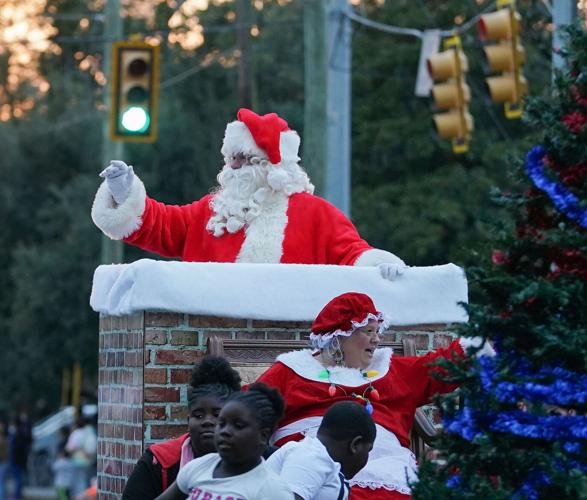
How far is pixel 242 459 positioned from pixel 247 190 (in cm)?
330

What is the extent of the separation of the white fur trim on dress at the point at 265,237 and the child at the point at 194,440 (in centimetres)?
183

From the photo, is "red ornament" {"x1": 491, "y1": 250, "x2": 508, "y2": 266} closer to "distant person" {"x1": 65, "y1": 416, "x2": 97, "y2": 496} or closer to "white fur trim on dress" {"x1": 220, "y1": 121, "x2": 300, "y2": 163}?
"white fur trim on dress" {"x1": 220, "y1": 121, "x2": 300, "y2": 163}

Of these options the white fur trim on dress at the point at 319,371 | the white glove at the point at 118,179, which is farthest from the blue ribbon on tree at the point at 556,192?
the white glove at the point at 118,179

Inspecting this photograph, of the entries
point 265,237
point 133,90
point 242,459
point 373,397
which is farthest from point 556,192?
point 133,90

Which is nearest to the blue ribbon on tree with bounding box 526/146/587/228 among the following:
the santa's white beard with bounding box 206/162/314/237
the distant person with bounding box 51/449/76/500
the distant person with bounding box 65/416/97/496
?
the santa's white beard with bounding box 206/162/314/237

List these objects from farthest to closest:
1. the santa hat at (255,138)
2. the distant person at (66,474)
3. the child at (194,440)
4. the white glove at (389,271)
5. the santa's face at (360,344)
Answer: the distant person at (66,474), the santa hat at (255,138), the white glove at (389,271), the santa's face at (360,344), the child at (194,440)

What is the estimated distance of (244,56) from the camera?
18703mm

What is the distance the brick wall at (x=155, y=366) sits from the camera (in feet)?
21.5

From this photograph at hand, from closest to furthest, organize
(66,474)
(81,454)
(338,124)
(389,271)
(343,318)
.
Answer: (343,318), (389,271), (338,124), (81,454), (66,474)

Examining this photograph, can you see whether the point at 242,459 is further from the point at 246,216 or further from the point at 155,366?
the point at 246,216

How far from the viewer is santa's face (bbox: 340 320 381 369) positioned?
5.88m

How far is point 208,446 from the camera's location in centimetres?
528

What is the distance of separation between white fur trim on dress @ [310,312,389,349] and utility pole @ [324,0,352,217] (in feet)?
25.9

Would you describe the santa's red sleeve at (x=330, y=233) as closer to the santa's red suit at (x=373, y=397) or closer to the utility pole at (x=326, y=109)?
the santa's red suit at (x=373, y=397)
